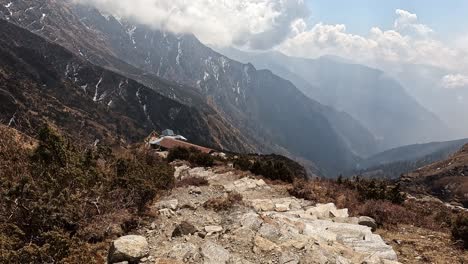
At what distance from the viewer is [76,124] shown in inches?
6786

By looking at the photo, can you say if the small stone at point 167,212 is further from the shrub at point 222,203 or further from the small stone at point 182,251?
the small stone at point 182,251

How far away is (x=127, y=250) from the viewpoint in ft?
31.1

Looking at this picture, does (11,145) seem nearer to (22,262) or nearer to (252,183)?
(22,262)

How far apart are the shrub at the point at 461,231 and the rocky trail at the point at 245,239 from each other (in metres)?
2.99

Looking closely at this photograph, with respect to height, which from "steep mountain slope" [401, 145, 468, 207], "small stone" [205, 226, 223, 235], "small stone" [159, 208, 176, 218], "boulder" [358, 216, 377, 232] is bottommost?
"steep mountain slope" [401, 145, 468, 207]

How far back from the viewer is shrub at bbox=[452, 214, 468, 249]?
44.3ft

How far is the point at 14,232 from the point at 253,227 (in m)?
6.75

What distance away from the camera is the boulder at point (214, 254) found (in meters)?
9.51

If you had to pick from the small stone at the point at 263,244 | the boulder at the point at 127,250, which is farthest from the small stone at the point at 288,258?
the boulder at the point at 127,250

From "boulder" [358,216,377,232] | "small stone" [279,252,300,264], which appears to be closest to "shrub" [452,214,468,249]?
"boulder" [358,216,377,232]

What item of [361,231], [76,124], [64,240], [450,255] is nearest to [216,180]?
[361,231]

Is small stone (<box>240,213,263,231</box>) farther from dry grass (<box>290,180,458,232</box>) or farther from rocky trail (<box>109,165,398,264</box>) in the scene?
dry grass (<box>290,180,458,232</box>)

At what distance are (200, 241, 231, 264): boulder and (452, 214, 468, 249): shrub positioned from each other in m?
9.18

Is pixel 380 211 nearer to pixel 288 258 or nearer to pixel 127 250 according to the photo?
pixel 288 258
